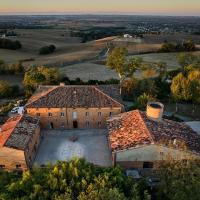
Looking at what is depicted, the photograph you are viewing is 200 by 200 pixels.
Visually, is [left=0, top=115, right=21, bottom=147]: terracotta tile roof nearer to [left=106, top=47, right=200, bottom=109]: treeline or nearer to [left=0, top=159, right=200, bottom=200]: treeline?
[left=0, top=159, right=200, bottom=200]: treeline

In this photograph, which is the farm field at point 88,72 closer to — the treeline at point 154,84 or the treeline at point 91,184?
the treeline at point 154,84

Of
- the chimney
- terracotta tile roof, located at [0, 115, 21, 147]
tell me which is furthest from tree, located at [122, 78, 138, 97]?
terracotta tile roof, located at [0, 115, 21, 147]

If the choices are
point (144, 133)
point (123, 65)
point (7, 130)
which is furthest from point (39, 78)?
point (144, 133)

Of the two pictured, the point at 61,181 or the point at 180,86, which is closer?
the point at 61,181

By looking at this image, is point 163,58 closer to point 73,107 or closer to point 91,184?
point 73,107

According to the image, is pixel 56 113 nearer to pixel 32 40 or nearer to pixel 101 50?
pixel 101 50

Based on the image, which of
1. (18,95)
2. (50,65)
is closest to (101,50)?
(50,65)
